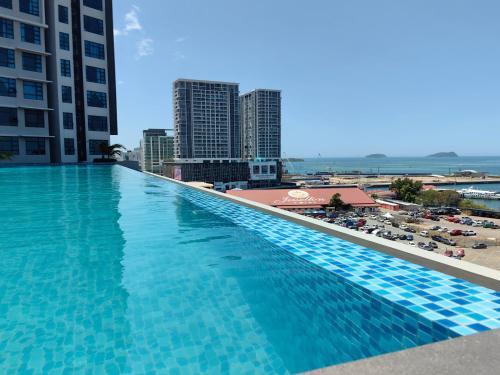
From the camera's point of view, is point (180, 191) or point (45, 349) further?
point (180, 191)

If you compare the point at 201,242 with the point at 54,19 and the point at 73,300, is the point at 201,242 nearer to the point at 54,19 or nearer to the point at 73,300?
the point at 73,300

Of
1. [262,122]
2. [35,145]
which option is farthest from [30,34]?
[262,122]

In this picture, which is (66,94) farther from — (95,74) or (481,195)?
(481,195)

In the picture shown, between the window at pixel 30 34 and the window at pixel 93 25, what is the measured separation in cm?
455

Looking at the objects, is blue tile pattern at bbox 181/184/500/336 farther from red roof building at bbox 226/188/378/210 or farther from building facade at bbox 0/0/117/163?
red roof building at bbox 226/188/378/210

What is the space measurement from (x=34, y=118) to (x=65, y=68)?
5.55 m

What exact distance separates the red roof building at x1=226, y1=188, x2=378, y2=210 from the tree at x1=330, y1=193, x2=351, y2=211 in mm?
667

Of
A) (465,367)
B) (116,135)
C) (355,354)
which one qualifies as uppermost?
(116,135)

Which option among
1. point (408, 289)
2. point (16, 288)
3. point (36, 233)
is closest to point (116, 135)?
point (36, 233)

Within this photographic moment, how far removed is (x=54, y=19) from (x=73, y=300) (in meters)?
34.8

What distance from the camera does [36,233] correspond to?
23.5ft

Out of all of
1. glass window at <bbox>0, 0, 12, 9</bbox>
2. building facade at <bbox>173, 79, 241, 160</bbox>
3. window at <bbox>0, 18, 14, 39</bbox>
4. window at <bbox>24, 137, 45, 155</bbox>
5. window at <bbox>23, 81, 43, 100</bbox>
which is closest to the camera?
glass window at <bbox>0, 0, 12, 9</bbox>

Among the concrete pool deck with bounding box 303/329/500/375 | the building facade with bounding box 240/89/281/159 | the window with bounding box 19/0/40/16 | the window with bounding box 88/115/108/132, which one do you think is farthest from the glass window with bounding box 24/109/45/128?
the building facade with bounding box 240/89/281/159

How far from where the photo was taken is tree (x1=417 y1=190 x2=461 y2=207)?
5597 cm
